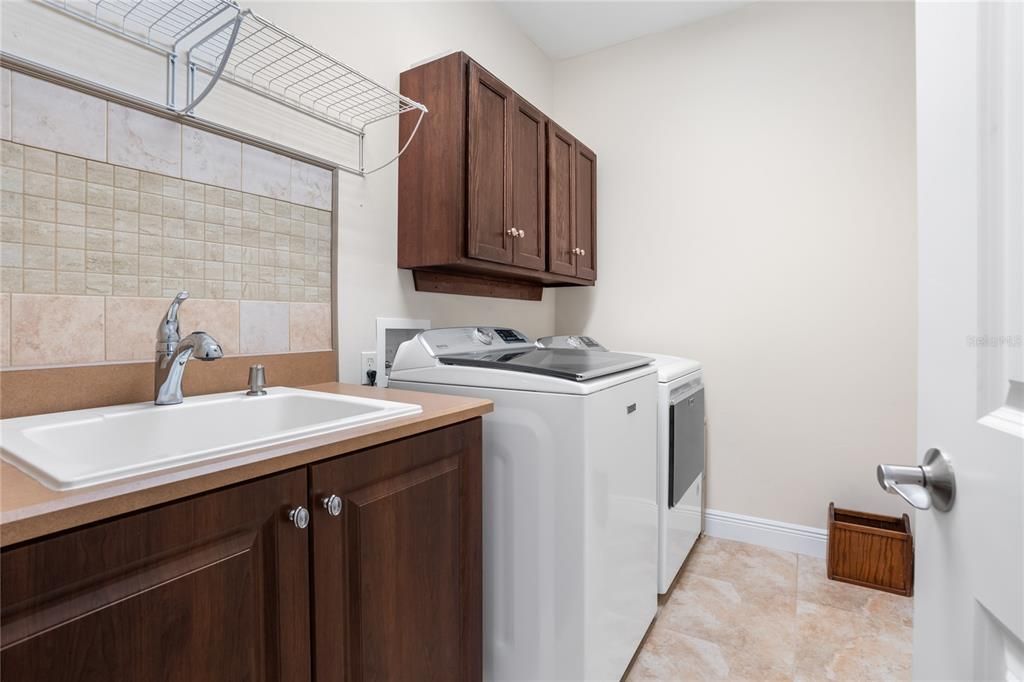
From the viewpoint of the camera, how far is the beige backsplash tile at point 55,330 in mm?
981

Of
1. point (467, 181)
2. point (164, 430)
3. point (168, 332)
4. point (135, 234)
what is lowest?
point (164, 430)

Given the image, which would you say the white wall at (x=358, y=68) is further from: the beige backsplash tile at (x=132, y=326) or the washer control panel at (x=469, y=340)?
the beige backsplash tile at (x=132, y=326)

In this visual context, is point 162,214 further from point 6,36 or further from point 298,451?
point 298,451

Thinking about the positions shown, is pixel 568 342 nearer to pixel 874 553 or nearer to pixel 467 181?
pixel 467 181

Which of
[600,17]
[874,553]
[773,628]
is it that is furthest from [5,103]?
[874,553]

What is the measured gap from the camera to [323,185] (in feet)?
5.24

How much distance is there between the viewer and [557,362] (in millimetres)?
1543

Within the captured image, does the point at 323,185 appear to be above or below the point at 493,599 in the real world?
above

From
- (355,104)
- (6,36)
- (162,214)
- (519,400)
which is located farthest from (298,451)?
(355,104)

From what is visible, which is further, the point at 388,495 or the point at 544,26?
the point at 544,26

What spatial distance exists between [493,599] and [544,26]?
2.75 meters

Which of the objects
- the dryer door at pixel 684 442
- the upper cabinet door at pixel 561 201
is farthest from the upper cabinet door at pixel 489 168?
the dryer door at pixel 684 442

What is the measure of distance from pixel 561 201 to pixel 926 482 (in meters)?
2.11

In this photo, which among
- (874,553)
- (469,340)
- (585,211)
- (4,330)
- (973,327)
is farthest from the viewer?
(585,211)
